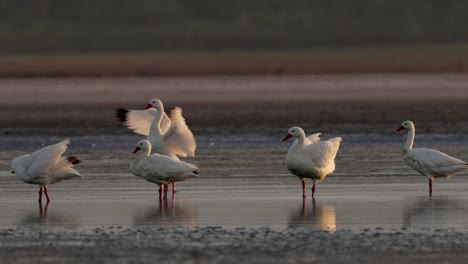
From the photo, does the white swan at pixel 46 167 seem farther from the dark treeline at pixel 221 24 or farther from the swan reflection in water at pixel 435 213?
the dark treeline at pixel 221 24

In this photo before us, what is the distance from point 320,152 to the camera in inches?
720

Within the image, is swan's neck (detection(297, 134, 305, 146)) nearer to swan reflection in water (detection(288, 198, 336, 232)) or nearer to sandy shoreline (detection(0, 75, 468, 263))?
sandy shoreline (detection(0, 75, 468, 263))

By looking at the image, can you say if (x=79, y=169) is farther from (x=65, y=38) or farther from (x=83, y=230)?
(x=65, y=38)

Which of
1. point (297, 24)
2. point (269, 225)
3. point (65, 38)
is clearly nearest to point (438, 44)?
point (297, 24)

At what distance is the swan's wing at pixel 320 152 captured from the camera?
59.6ft

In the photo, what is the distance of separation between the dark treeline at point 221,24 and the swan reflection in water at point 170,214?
3211 inches

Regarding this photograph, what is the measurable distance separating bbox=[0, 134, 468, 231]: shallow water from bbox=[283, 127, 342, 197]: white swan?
12.8 inches

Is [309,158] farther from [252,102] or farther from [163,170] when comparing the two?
[252,102]

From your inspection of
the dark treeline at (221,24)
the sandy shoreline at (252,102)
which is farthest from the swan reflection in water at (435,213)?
the dark treeline at (221,24)

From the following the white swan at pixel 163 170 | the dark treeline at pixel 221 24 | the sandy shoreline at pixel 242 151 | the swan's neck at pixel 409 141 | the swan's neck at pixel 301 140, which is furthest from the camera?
the dark treeline at pixel 221 24

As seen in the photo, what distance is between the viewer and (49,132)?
31.2 meters

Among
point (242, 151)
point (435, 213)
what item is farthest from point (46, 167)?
point (242, 151)

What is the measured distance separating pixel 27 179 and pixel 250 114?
57.4ft

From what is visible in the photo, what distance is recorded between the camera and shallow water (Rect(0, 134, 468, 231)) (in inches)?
616
